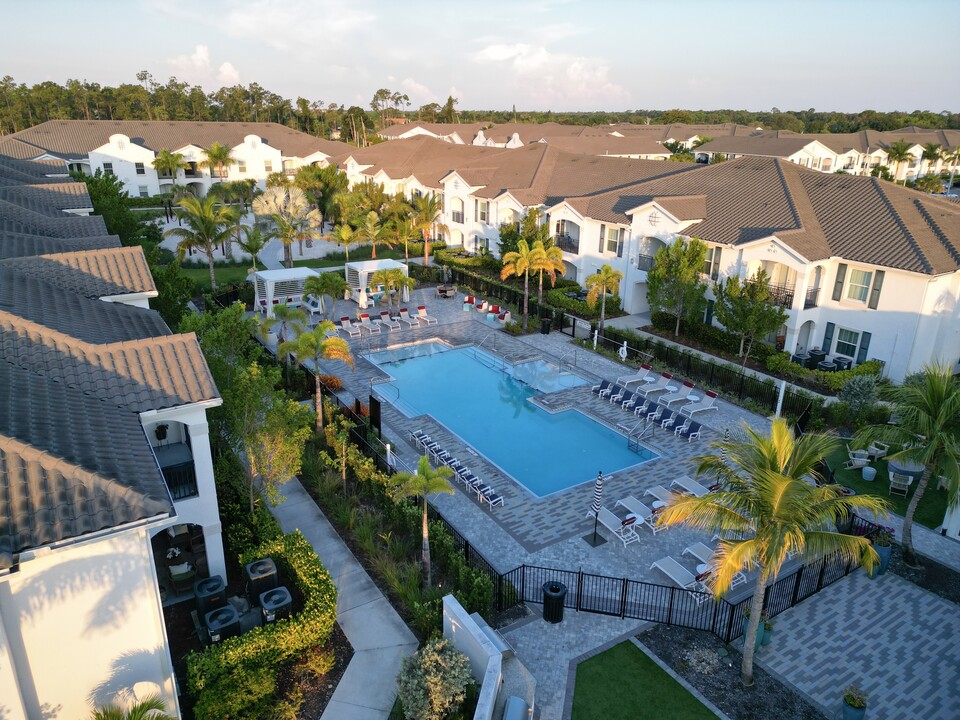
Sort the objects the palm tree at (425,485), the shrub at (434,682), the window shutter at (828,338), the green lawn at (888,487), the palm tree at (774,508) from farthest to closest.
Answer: the window shutter at (828,338) → the green lawn at (888,487) → the palm tree at (425,485) → the shrub at (434,682) → the palm tree at (774,508)

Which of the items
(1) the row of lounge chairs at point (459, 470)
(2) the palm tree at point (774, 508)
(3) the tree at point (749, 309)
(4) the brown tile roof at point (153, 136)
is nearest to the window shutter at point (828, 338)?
(3) the tree at point (749, 309)

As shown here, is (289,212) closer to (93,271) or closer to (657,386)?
(93,271)

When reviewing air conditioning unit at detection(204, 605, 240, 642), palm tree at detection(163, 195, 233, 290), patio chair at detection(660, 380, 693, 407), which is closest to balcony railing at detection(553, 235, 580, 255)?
patio chair at detection(660, 380, 693, 407)

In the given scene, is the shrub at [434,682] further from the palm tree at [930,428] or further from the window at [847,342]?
the window at [847,342]

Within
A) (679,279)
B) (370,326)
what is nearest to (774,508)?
(679,279)

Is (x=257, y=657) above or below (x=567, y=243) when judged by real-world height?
below
